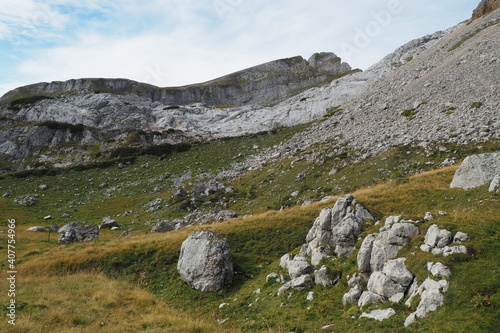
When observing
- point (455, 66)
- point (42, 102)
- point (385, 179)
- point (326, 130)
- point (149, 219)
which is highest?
point (42, 102)

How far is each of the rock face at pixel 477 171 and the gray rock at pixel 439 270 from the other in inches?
679

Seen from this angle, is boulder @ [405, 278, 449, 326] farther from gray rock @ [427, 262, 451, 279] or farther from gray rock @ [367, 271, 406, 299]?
gray rock @ [367, 271, 406, 299]

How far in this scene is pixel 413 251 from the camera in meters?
16.5

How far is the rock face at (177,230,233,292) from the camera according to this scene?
22781mm

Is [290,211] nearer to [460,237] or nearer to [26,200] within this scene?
[460,237]

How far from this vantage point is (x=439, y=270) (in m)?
14.1

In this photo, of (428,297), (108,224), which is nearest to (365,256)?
(428,297)

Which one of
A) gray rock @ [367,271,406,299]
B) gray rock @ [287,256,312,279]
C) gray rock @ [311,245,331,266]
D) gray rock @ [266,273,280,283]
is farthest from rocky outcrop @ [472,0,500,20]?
gray rock @ [367,271,406,299]

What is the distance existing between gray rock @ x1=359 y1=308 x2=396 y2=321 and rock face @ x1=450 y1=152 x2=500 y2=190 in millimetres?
19836

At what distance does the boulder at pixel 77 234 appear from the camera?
37969 millimetres

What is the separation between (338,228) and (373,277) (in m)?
6.72

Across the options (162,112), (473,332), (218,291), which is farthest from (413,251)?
(162,112)

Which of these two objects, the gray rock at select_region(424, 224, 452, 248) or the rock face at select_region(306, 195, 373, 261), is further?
the rock face at select_region(306, 195, 373, 261)

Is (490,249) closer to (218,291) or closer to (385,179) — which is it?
(218,291)
